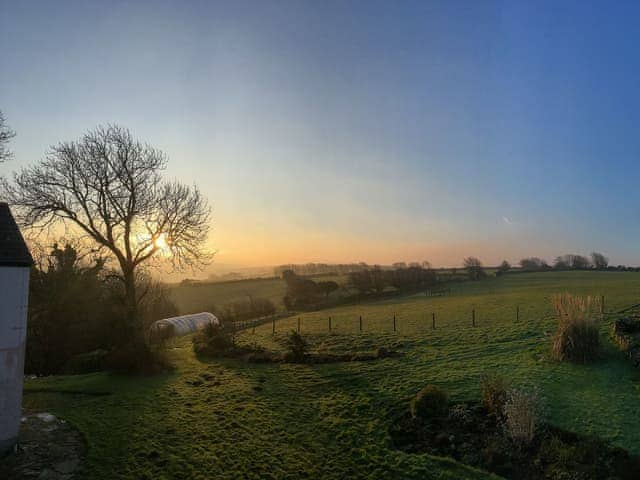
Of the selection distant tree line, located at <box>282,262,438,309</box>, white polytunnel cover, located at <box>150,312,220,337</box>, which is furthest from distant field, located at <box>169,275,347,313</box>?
white polytunnel cover, located at <box>150,312,220,337</box>

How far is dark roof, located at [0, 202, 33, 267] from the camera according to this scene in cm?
930

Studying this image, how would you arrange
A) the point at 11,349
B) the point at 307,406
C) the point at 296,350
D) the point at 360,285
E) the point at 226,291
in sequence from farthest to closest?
the point at 226,291 → the point at 360,285 → the point at 296,350 → the point at 307,406 → the point at 11,349

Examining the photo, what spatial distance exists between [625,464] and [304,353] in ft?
44.8

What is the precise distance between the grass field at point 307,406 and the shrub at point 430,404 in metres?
0.81

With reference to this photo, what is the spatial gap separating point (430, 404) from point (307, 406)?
13.3 ft

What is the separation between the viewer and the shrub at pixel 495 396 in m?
11.3

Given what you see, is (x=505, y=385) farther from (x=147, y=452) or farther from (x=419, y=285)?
(x=419, y=285)

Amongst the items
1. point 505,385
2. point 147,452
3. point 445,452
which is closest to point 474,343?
point 505,385

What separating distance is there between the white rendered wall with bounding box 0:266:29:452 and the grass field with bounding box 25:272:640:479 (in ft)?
6.34

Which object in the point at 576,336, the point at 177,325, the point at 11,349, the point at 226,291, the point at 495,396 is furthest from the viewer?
the point at 226,291

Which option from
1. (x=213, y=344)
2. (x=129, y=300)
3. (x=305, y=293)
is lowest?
(x=213, y=344)

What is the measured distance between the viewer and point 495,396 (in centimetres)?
1177

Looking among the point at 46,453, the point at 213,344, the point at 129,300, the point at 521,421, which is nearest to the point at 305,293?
the point at 213,344

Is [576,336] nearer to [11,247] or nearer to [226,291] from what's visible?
[11,247]
